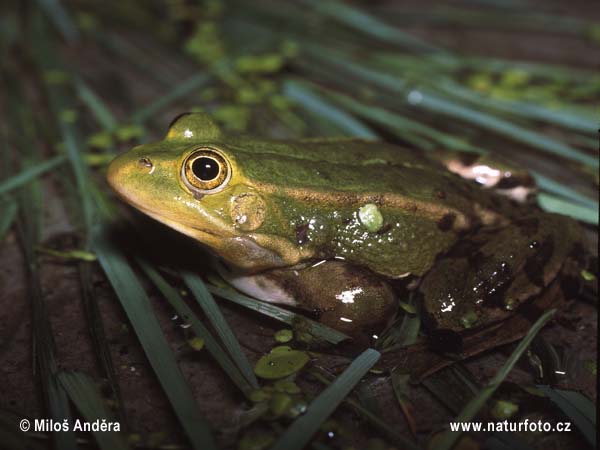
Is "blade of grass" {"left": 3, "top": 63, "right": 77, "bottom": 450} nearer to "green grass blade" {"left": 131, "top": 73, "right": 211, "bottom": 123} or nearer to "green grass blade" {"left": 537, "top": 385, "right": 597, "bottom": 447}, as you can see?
"green grass blade" {"left": 131, "top": 73, "right": 211, "bottom": 123}

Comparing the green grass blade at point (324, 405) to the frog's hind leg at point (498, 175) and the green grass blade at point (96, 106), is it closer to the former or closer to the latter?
the frog's hind leg at point (498, 175)

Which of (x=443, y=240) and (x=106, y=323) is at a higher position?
(x=443, y=240)

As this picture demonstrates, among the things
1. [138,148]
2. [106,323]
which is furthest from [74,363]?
[138,148]

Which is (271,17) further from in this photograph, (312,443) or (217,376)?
(312,443)

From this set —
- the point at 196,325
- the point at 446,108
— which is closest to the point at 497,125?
the point at 446,108

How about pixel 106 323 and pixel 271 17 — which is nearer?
pixel 106 323

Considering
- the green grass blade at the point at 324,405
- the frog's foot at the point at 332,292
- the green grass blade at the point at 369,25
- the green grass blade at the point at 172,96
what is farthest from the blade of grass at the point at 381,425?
the green grass blade at the point at 369,25

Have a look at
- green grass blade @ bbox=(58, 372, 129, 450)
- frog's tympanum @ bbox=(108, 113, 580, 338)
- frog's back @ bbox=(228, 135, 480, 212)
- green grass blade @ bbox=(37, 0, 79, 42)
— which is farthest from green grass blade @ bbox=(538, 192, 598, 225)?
green grass blade @ bbox=(37, 0, 79, 42)
